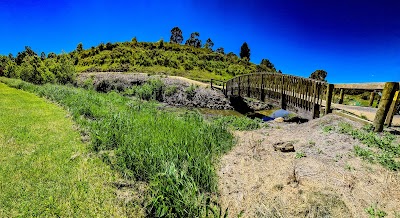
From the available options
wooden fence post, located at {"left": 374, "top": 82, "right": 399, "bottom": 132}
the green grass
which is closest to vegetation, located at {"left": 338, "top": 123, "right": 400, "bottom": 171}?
wooden fence post, located at {"left": 374, "top": 82, "right": 399, "bottom": 132}

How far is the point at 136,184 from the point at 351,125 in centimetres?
779

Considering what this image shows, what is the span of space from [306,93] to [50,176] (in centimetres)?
1242

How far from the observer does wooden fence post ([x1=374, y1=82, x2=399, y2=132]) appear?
25.0 ft

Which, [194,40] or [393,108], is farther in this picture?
[194,40]

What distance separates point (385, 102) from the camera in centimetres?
774

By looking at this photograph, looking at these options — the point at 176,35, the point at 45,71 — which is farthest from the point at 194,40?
the point at 45,71

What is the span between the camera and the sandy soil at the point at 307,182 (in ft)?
15.3

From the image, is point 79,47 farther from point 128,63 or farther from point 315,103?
point 315,103

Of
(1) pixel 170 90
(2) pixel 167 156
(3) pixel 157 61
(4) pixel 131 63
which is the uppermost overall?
(3) pixel 157 61

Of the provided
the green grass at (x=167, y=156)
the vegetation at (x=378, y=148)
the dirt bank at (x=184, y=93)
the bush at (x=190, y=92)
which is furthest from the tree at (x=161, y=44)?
the vegetation at (x=378, y=148)

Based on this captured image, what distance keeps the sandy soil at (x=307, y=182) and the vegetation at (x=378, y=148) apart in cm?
22

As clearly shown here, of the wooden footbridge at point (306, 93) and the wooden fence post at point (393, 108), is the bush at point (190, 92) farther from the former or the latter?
the wooden fence post at point (393, 108)

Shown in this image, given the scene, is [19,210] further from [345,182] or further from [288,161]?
[345,182]

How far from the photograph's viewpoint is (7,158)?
24.2 ft
